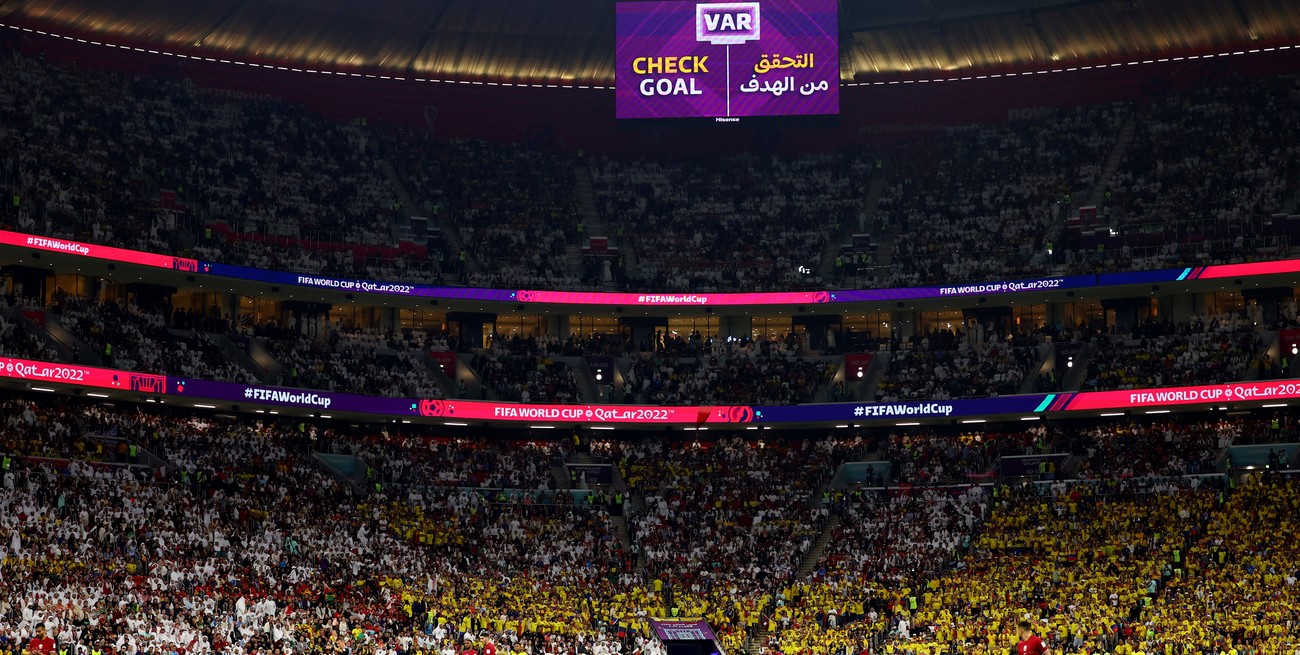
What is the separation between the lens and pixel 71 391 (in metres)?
49.2

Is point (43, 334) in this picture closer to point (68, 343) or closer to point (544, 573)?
point (68, 343)

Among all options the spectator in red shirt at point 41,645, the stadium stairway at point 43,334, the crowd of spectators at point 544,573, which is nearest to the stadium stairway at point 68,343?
the stadium stairway at point 43,334

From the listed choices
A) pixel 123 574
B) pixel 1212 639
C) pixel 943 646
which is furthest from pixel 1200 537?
pixel 123 574

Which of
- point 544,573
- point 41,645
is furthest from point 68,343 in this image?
point 41,645

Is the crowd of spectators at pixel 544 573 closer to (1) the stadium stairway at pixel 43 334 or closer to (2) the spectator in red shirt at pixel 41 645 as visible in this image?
(2) the spectator in red shirt at pixel 41 645

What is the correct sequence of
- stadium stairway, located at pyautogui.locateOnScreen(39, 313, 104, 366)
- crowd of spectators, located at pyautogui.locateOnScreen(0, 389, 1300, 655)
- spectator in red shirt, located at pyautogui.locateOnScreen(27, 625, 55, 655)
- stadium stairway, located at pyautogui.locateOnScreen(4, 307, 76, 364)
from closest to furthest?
spectator in red shirt, located at pyautogui.locateOnScreen(27, 625, 55, 655) → crowd of spectators, located at pyautogui.locateOnScreen(0, 389, 1300, 655) → stadium stairway, located at pyautogui.locateOnScreen(4, 307, 76, 364) → stadium stairway, located at pyautogui.locateOnScreen(39, 313, 104, 366)

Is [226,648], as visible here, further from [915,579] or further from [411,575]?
[915,579]

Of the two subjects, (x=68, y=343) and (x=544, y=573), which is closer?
(x=544, y=573)

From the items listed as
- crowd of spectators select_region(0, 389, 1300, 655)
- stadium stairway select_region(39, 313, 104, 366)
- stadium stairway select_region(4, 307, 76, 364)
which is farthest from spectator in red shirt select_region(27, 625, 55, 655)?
stadium stairway select_region(39, 313, 104, 366)

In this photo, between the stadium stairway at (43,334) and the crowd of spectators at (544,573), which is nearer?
the crowd of spectators at (544,573)

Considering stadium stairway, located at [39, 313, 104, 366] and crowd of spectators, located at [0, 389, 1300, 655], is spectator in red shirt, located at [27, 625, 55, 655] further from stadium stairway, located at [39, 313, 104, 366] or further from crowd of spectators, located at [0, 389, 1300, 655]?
stadium stairway, located at [39, 313, 104, 366]

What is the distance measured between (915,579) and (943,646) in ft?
16.9

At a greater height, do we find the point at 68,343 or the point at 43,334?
the point at 43,334

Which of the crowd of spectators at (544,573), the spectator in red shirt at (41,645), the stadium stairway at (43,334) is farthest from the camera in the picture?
the stadium stairway at (43,334)
